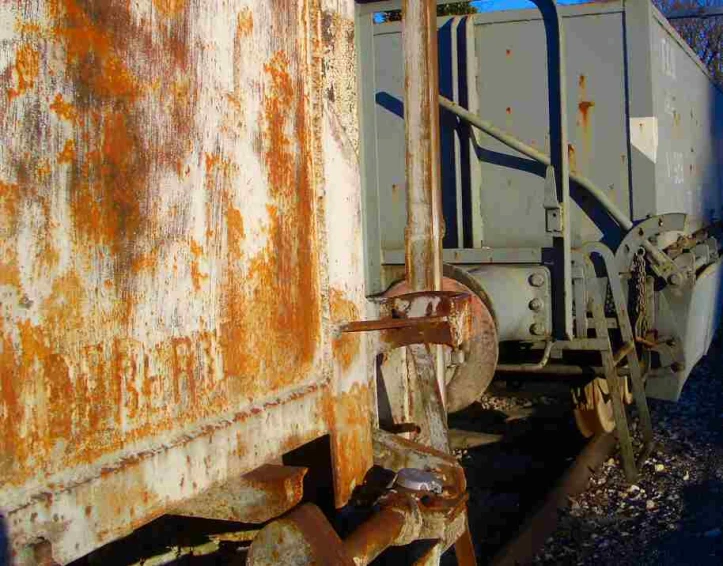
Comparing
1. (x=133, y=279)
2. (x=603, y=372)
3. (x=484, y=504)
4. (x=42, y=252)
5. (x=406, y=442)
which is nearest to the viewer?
(x=42, y=252)

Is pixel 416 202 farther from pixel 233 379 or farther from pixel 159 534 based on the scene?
pixel 159 534

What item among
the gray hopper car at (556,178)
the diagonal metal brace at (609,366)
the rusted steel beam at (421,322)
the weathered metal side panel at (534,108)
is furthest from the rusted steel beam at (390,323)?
the weathered metal side panel at (534,108)

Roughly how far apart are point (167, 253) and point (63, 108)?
29 cm

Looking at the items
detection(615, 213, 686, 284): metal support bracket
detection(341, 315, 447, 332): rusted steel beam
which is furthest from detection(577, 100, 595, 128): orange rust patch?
detection(341, 315, 447, 332): rusted steel beam

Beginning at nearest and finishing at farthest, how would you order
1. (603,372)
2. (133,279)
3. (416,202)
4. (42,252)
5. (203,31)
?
(42,252) < (133,279) < (203,31) < (416,202) < (603,372)

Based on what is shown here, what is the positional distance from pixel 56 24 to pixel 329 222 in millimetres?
756

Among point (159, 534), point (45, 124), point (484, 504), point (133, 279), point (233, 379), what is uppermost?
point (45, 124)

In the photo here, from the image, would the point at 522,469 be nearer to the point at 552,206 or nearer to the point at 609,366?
the point at 609,366

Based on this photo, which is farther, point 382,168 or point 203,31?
point 382,168

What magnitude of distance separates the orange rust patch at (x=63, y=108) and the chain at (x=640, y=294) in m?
Result: 4.48

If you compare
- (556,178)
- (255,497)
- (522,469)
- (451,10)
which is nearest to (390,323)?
(255,497)

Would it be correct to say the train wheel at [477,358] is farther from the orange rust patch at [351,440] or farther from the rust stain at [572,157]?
the orange rust patch at [351,440]

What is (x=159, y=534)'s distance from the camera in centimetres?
189

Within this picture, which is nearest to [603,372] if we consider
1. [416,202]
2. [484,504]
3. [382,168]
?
[484,504]
